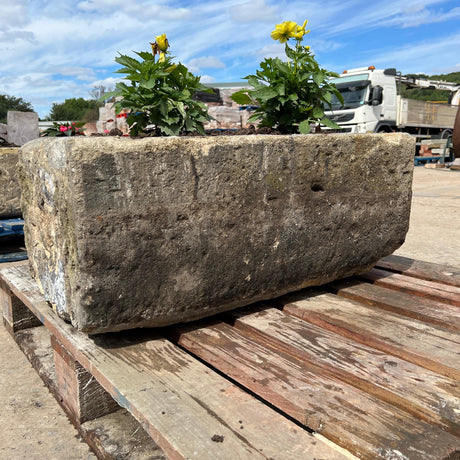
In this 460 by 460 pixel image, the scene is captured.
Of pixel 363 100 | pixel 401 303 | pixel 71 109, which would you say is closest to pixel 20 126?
pixel 401 303

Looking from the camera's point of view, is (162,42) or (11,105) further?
(11,105)

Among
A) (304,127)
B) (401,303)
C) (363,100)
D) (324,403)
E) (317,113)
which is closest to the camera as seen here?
(324,403)

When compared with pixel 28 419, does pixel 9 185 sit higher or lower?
higher

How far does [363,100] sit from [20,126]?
8393 mm

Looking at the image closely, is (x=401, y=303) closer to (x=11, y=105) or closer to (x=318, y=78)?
(x=318, y=78)

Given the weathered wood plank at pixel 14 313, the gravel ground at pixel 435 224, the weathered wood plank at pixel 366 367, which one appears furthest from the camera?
the gravel ground at pixel 435 224

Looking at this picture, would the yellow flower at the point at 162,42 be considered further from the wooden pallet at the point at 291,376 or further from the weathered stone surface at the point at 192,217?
the wooden pallet at the point at 291,376

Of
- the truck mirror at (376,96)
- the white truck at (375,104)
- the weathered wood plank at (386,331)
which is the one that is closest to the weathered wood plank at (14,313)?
the weathered wood plank at (386,331)

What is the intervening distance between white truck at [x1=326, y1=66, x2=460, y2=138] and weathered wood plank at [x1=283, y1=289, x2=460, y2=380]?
A: 961 cm

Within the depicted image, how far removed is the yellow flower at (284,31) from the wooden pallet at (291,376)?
1212 millimetres

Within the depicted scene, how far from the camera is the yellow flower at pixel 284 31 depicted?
88.0 inches

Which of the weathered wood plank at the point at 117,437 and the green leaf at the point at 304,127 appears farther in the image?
the green leaf at the point at 304,127

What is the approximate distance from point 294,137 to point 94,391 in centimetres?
116

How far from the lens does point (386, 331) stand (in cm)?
167
